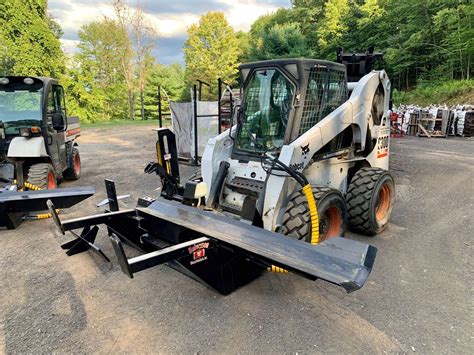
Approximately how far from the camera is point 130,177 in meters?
8.32

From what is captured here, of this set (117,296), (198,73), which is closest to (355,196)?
(117,296)

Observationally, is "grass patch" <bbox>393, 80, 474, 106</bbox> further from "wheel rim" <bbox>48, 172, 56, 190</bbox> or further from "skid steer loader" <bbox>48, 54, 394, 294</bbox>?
"wheel rim" <bbox>48, 172, 56, 190</bbox>

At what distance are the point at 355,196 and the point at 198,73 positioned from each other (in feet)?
130

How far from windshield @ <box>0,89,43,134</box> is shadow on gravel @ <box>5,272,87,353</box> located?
12.1 ft

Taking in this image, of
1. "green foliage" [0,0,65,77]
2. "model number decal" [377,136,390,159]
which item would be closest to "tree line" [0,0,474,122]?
"green foliage" [0,0,65,77]

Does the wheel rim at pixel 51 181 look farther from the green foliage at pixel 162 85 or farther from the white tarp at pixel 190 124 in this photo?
the green foliage at pixel 162 85

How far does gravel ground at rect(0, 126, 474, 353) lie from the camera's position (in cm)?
259

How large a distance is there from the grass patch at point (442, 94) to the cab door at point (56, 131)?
68.5 ft

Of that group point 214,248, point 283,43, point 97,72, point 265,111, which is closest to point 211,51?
point 97,72

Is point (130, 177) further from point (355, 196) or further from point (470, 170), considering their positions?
point (470, 170)

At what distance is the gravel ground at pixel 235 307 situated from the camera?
259 cm

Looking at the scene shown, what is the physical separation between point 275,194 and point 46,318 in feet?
7.80

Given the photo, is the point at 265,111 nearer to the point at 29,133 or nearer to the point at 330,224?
the point at 330,224

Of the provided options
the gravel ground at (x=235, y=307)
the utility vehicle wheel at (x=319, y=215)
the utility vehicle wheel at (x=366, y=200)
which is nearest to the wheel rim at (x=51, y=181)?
the gravel ground at (x=235, y=307)
